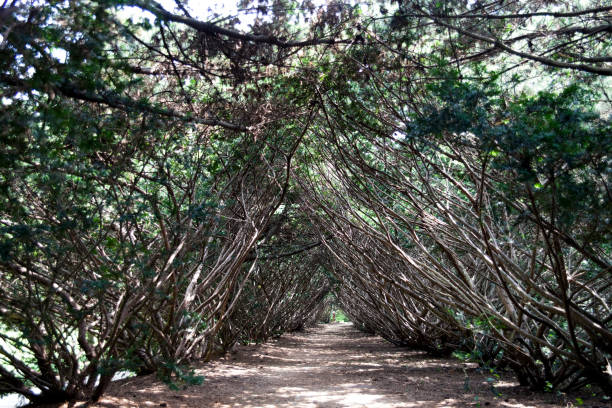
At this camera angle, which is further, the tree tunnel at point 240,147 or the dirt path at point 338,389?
the dirt path at point 338,389

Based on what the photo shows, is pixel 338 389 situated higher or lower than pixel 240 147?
lower

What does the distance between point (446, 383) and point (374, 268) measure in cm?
197

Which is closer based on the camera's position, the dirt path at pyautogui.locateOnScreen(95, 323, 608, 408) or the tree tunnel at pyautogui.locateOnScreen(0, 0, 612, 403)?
the tree tunnel at pyautogui.locateOnScreen(0, 0, 612, 403)

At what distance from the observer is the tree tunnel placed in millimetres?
3158

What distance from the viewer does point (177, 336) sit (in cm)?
570

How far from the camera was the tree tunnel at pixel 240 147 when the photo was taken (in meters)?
3.16

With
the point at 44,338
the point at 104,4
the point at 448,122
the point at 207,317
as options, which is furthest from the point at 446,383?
the point at 104,4

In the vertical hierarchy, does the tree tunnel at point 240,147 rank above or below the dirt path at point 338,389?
above

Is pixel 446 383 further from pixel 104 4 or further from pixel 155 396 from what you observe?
pixel 104 4

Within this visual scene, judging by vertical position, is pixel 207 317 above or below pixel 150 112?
below

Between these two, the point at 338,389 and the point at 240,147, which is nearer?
the point at 338,389

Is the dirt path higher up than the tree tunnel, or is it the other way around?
the tree tunnel

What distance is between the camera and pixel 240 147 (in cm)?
634

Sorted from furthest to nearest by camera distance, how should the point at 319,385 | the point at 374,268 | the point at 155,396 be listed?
1. the point at 374,268
2. the point at 319,385
3. the point at 155,396
